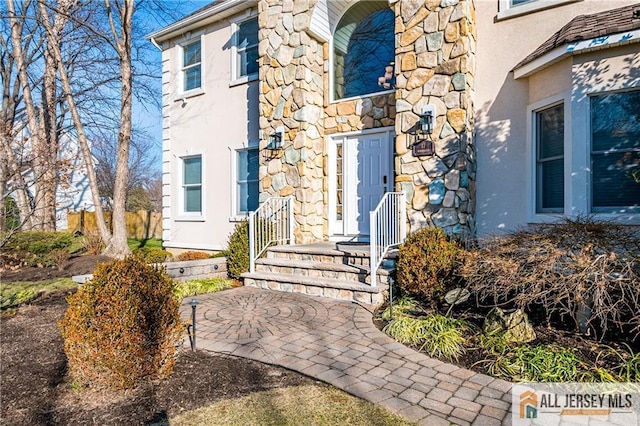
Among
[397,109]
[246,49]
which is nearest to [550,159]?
[397,109]

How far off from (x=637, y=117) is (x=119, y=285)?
6.60m

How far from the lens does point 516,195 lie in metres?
6.59

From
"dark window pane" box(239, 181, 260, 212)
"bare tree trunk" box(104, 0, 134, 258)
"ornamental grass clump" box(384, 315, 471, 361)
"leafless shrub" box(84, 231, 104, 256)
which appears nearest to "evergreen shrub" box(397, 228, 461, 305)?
"ornamental grass clump" box(384, 315, 471, 361)

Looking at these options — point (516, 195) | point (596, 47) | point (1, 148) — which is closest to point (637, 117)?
point (596, 47)

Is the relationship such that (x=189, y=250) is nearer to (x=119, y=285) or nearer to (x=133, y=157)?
(x=119, y=285)

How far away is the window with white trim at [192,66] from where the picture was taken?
10.6m

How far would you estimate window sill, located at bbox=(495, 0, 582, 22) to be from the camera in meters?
6.27

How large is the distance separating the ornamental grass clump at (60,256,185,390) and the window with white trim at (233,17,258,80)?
7.20 meters

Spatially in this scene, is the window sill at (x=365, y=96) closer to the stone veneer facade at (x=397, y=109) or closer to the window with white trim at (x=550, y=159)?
the stone veneer facade at (x=397, y=109)

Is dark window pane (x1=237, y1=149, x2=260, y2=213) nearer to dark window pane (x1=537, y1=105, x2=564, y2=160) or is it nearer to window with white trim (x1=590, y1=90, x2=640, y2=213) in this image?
dark window pane (x1=537, y1=105, x2=564, y2=160)

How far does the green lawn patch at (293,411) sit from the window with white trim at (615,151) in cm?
473

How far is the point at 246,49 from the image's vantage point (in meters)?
9.59

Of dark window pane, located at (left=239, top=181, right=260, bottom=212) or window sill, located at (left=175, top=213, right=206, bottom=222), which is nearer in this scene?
dark window pane, located at (left=239, top=181, right=260, bottom=212)

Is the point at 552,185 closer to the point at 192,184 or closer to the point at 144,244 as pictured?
the point at 192,184
